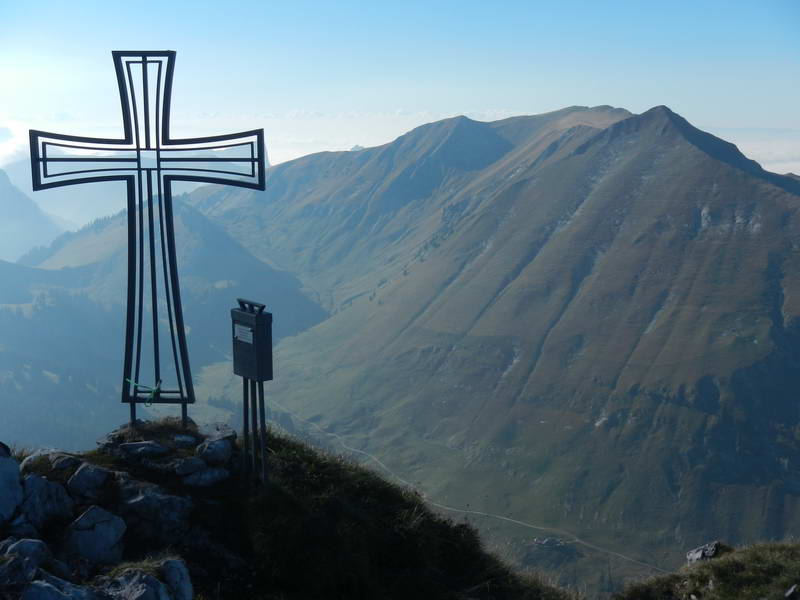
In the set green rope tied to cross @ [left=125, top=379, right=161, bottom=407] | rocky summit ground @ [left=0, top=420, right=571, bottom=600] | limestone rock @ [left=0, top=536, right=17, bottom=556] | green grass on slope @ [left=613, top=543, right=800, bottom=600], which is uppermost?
green rope tied to cross @ [left=125, top=379, right=161, bottom=407]

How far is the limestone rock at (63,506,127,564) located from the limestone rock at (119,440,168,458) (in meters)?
2.52

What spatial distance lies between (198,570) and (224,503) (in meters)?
2.02

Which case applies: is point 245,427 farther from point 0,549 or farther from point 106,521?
point 0,549

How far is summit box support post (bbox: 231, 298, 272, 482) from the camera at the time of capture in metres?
17.6

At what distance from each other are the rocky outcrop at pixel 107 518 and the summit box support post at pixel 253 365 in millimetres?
568

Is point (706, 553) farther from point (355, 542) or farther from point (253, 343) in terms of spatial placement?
point (253, 343)

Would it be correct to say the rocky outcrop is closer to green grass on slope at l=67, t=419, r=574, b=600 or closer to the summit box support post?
green grass on slope at l=67, t=419, r=574, b=600

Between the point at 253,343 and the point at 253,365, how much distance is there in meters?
0.50

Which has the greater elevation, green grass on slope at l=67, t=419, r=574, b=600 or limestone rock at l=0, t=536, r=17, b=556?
limestone rock at l=0, t=536, r=17, b=556

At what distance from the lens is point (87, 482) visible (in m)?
16.1

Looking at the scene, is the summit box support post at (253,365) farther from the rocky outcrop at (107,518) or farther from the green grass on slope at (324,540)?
the rocky outcrop at (107,518)

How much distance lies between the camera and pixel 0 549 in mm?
12969

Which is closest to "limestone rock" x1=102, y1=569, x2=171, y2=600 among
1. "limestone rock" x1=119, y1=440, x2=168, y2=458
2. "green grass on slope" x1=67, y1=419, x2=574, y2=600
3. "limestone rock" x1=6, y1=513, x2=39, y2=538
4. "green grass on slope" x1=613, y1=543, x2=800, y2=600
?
"green grass on slope" x1=67, y1=419, x2=574, y2=600

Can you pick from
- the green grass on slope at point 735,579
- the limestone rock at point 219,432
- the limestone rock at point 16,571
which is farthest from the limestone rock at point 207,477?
the green grass on slope at point 735,579
